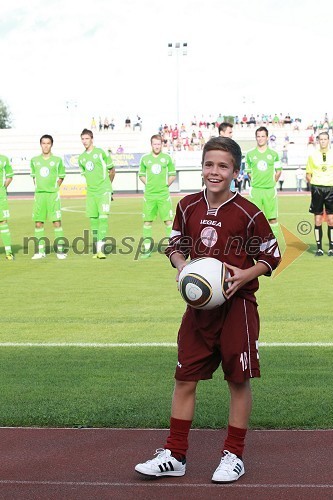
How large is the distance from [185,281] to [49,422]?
1726 mm

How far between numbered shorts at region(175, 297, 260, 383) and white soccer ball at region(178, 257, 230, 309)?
141mm

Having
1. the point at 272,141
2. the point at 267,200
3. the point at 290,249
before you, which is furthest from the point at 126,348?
the point at 272,141

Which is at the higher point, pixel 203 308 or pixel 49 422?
pixel 203 308

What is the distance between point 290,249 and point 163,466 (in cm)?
1305

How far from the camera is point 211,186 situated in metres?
4.48

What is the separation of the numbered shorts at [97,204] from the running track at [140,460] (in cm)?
1066

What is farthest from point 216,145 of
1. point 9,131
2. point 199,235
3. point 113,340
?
point 9,131

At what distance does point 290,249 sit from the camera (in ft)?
56.2

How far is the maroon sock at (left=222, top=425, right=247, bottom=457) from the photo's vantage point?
14.6 feet

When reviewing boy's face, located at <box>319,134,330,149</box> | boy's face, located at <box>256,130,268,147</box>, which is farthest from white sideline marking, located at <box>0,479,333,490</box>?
boy's face, located at <box>256,130,268,147</box>

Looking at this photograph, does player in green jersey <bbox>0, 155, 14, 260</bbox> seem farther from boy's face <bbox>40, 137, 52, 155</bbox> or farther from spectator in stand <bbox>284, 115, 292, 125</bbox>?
spectator in stand <bbox>284, 115, 292, 125</bbox>

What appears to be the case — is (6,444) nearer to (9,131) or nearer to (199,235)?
(199,235)

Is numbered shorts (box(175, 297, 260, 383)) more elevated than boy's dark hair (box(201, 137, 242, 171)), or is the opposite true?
boy's dark hair (box(201, 137, 242, 171))

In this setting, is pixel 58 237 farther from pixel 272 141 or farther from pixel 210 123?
pixel 210 123
